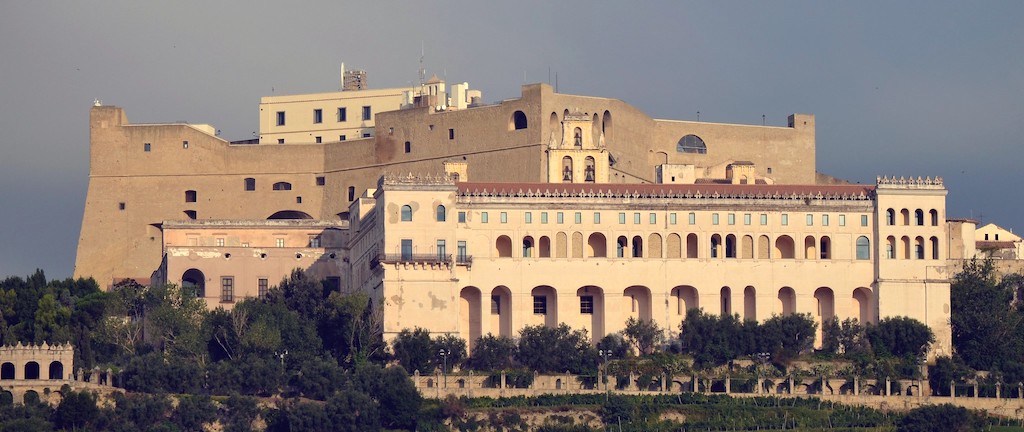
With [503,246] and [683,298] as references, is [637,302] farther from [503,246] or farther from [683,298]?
[503,246]

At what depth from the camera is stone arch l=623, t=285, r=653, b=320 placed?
93.6 m

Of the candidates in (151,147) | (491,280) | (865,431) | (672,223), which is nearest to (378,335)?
(491,280)

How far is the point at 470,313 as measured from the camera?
9300cm

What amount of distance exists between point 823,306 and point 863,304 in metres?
1.46

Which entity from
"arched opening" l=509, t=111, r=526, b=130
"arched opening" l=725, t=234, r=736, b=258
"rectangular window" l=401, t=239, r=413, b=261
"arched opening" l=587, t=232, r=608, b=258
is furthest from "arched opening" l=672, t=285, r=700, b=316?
"arched opening" l=509, t=111, r=526, b=130

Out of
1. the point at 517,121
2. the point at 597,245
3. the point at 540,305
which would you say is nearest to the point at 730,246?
the point at 597,245

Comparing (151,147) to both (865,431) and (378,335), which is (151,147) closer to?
(378,335)

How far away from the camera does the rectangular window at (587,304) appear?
93.2 m

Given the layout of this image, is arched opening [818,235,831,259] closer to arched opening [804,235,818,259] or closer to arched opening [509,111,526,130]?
arched opening [804,235,818,259]

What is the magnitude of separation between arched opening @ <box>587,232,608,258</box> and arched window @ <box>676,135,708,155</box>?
59.1ft

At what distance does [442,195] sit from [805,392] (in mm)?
14690

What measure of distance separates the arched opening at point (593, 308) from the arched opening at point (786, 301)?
21.6ft

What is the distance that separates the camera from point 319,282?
317ft

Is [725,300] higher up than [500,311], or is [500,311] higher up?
[725,300]
